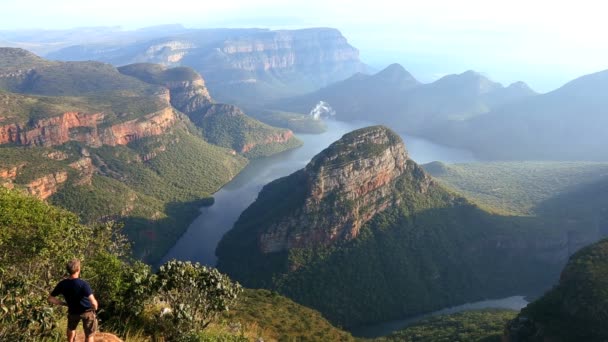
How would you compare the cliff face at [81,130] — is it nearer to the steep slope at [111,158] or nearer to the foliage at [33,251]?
the steep slope at [111,158]

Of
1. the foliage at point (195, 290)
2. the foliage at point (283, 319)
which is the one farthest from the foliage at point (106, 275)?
the foliage at point (283, 319)

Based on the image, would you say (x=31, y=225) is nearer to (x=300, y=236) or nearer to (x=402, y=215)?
(x=300, y=236)

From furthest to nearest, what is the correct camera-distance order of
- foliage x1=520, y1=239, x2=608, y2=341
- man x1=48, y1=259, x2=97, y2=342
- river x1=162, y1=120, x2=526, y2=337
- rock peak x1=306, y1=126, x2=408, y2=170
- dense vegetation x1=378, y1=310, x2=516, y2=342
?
1. rock peak x1=306, y1=126, x2=408, y2=170
2. river x1=162, y1=120, x2=526, y2=337
3. dense vegetation x1=378, y1=310, x2=516, y2=342
4. foliage x1=520, y1=239, x2=608, y2=341
5. man x1=48, y1=259, x2=97, y2=342

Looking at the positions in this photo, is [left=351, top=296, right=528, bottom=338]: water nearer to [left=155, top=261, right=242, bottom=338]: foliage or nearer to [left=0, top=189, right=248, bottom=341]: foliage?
[left=155, top=261, right=242, bottom=338]: foliage

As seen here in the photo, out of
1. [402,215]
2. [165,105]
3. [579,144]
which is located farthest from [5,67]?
[579,144]

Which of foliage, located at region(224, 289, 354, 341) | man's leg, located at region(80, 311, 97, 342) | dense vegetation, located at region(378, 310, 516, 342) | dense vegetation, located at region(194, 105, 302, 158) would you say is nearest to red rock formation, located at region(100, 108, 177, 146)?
dense vegetation, located at region(194, 105, 302, 158)

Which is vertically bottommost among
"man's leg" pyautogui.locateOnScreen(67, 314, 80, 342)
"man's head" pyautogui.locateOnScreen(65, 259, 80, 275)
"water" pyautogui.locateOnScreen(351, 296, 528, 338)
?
"water" pyautogui.locateOnScreen(351, 296, 528, 338)
